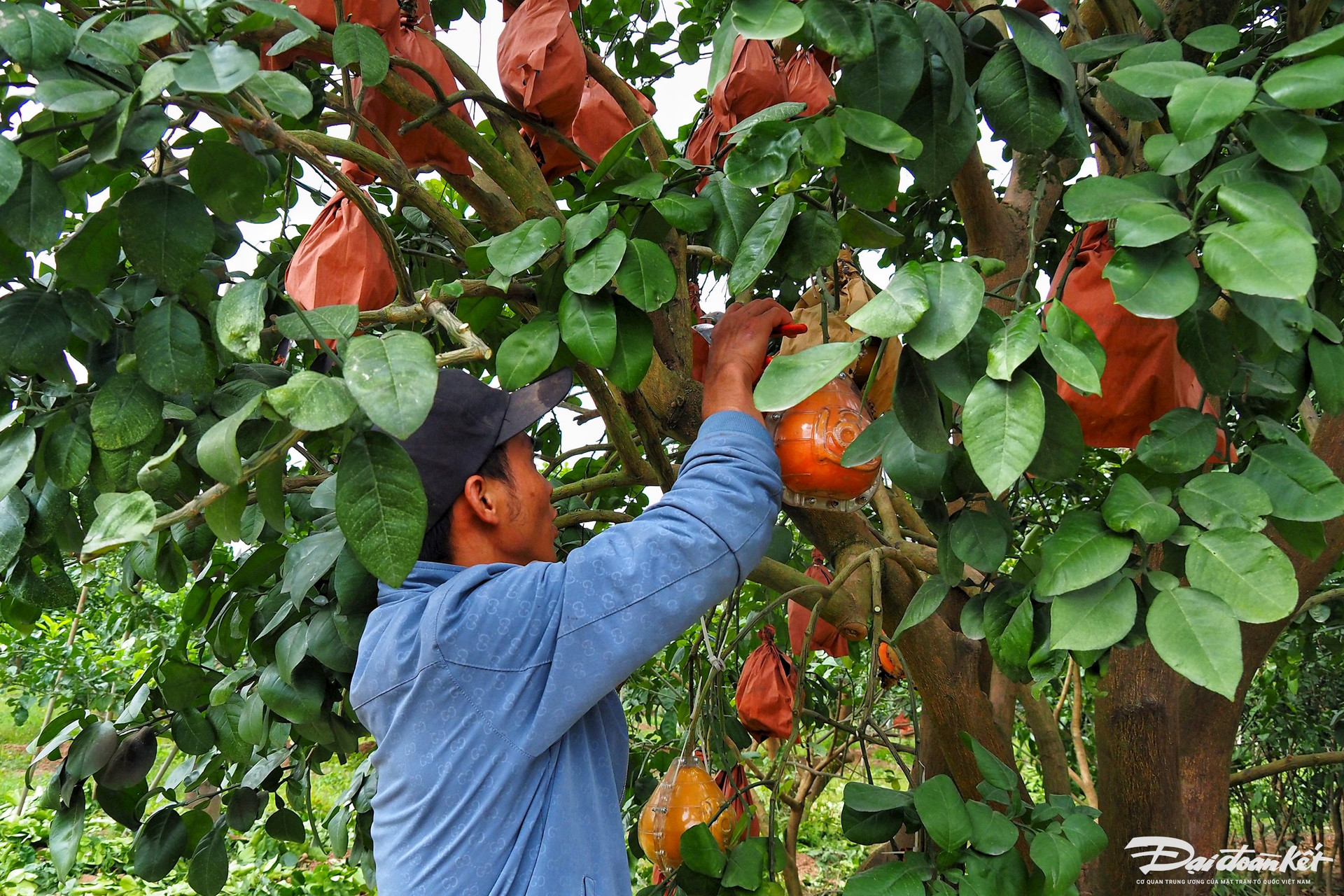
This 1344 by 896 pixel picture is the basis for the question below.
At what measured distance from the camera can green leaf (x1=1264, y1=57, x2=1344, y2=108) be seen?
69 centimetres

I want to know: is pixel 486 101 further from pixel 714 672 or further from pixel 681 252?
pixel 714 672

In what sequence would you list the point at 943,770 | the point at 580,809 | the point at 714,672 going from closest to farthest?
the point at 580,809
the point at 714,672
the point at 943,770

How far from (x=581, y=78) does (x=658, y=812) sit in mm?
1008

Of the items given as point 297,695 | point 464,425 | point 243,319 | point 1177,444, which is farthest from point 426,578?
point 1177,444

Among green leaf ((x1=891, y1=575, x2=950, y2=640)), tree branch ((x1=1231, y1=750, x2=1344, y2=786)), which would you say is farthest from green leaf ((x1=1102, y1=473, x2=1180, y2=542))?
tree branch ((x1=1231, y1=750, x2=1344, y2=786))

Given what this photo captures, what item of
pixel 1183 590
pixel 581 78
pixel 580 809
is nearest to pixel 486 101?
pixel 581 78

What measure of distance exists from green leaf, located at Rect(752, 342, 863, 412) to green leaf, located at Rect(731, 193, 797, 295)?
0.10m

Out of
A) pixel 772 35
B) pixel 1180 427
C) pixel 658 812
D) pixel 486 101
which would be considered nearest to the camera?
pixel 772 35

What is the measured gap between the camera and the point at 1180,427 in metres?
0.89

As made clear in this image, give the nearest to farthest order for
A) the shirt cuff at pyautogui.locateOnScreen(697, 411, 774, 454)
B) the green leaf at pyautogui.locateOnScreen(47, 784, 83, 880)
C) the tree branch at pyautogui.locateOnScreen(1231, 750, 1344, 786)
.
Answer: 1. the shirt cuff at pyautogui.locateOnScreen(697, 411, 774, 454)
2. the green leaf at pyautogui.locateOnScreen(47, 784, 83, 880)
3. the tree branch at pyautogui.locateOnScreen(1231, 750, 1344, 786)

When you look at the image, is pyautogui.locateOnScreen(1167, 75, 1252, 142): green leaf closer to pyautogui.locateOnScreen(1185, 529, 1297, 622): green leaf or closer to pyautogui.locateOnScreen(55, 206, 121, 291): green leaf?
pyautogui.locateOnScreen(1185, 529, 1297, 622): green leaf

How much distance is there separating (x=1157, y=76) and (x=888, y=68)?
206mm

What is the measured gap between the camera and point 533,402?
48.6 inches

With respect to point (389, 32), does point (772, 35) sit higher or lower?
lower
